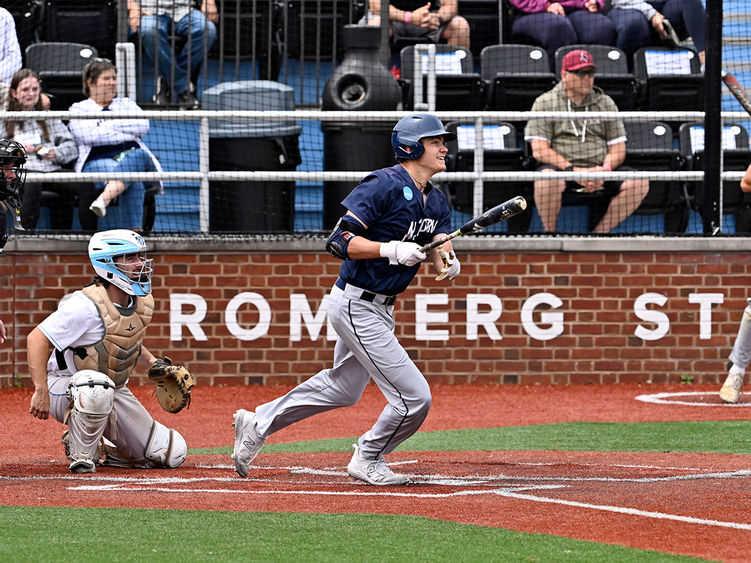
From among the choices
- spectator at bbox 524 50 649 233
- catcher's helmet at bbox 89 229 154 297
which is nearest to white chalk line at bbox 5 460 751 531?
catcher's helmet at bbox 89 229 154 297

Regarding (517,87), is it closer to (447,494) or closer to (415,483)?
(415,483)

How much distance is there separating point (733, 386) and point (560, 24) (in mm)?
5443

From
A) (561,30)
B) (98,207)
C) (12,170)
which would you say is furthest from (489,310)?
(12,170)

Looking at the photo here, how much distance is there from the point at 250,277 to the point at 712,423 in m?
4.46

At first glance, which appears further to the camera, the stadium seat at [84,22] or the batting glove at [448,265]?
the stadium seat at [84,22]

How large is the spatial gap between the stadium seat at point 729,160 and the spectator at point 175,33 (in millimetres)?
5088

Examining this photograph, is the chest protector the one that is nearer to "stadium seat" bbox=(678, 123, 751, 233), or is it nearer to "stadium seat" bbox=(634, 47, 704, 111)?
"stadium seat" bbox=(678, 123, 751, 233)

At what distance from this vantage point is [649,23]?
14859mm

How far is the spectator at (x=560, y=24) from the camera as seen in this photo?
14.6 m

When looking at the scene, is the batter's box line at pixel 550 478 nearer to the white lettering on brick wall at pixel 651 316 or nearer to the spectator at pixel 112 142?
the white lettering on brick wall at pixel 651 316

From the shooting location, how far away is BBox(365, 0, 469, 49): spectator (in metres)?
14.3

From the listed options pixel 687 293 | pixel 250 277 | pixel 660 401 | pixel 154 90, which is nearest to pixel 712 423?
pixel 660 401

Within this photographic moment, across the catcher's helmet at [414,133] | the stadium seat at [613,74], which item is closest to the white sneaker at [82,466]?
the catcher's helmet at [414,133]

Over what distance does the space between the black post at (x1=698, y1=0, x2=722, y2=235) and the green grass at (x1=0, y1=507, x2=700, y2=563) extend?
713 cm
